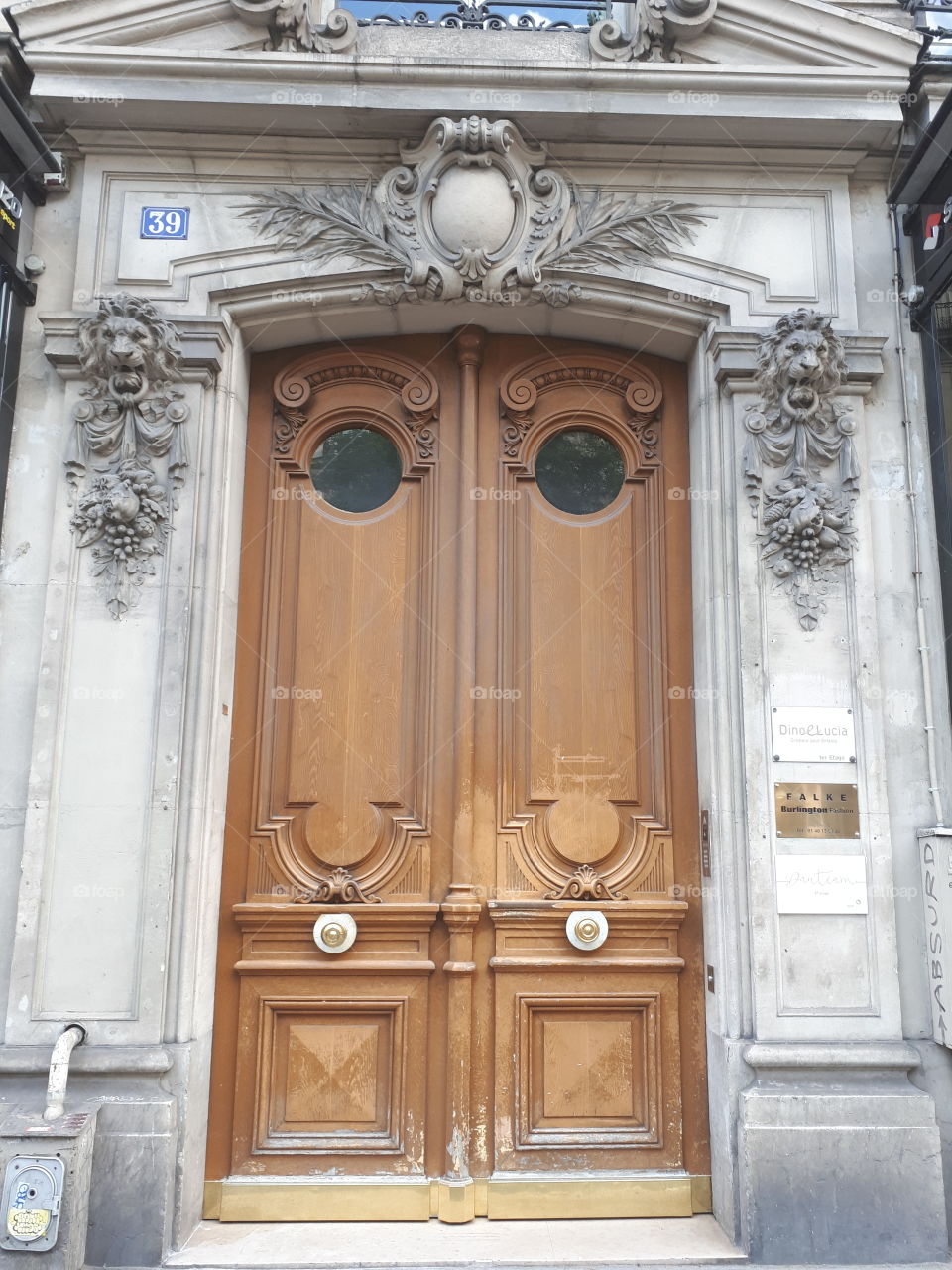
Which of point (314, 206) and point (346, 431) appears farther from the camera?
point (346, 431)

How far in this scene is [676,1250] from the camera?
445 cm

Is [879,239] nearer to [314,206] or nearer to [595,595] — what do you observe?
[595,595]

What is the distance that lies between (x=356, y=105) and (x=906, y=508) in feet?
10.4

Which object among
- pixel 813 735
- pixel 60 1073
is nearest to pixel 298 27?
pixel 813 735

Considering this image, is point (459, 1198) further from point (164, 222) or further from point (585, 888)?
point (164, 222)

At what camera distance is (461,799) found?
200 inches

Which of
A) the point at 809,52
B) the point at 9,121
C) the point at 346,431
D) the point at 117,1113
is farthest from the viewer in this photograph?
the point at 346,431

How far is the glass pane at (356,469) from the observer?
548 centimetres

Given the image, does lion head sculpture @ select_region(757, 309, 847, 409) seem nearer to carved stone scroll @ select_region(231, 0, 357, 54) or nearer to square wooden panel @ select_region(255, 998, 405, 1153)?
carved stone scroll @ select_region(231, 0, 357, 54)

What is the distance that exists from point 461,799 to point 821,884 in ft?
5.41

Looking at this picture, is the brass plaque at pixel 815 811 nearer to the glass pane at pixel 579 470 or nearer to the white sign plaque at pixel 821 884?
the white sign plaque at pixel 821 884

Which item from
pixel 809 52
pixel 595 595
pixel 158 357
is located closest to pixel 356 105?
pixel 158 357

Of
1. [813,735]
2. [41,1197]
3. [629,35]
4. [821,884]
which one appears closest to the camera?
[41,1197]

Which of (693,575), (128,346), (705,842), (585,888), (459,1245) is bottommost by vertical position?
(459,1245)
